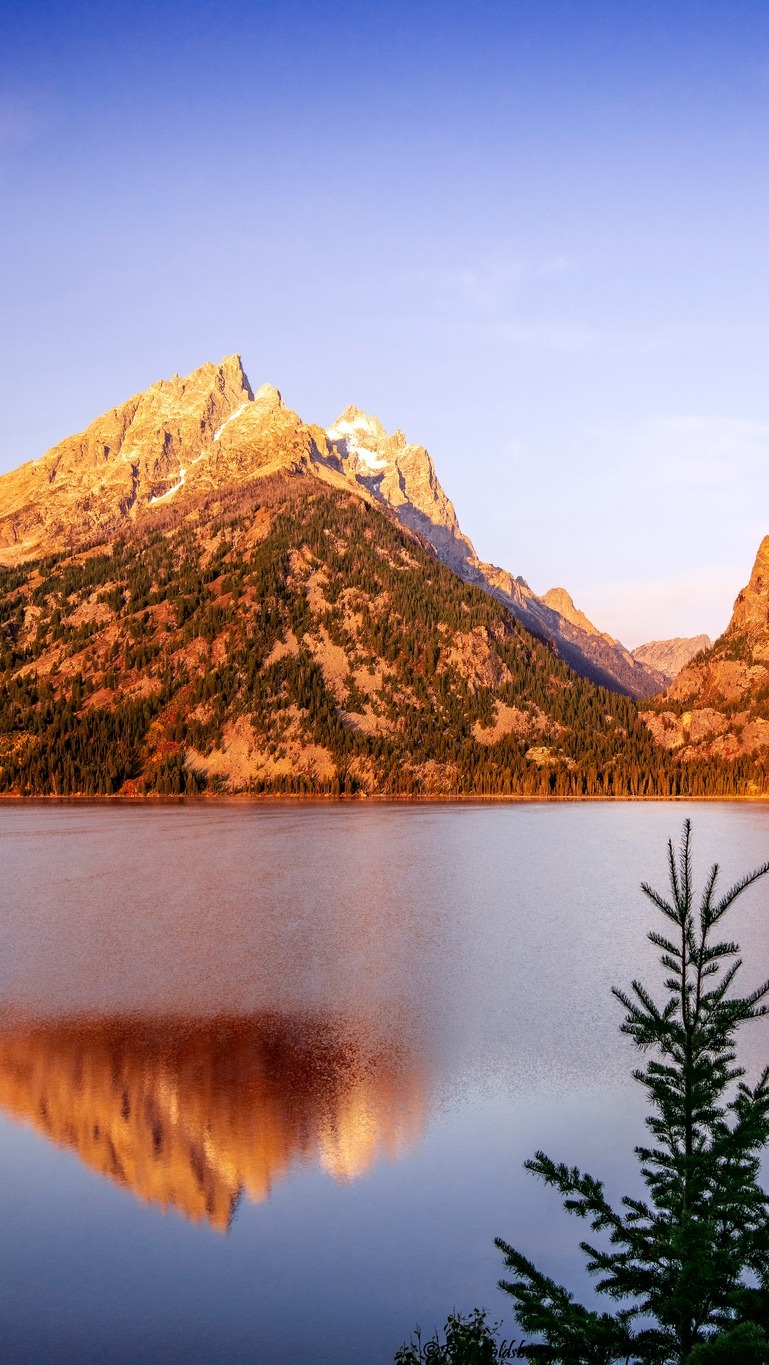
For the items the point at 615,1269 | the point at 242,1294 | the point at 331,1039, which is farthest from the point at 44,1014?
the point at 615,1269

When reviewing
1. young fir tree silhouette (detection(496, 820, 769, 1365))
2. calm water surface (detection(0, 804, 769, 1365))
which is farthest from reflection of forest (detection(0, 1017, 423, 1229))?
young fir tree silhouette (detection(496, 820, 769, 1365))

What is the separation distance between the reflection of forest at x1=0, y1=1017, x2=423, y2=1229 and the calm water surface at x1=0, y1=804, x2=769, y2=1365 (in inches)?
4.4

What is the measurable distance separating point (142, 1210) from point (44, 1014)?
21.1 meters

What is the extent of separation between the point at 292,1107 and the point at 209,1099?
2.83 metres

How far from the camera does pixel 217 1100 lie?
1344 inches

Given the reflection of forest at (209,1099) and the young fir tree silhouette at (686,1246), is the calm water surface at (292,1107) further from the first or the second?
the young fir tree silhouette at (686,1246)

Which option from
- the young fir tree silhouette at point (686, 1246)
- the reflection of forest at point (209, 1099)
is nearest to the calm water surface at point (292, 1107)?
the reflection of forest at point (209, 1099)

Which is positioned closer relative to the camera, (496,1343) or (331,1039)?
(496,1343)

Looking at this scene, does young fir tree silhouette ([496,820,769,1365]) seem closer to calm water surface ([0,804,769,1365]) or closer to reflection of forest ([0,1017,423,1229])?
calm water surface ([0,804,769,1365])

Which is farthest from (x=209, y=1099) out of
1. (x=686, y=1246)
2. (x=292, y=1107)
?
(x=686, y=1246)

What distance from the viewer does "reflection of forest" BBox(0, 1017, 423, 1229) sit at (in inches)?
1129

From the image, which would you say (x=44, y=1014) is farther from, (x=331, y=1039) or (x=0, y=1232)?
(x=0, y=1232)

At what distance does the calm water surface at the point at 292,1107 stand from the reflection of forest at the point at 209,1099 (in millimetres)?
112

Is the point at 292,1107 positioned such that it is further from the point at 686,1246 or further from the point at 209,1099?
the point at 686,1246
